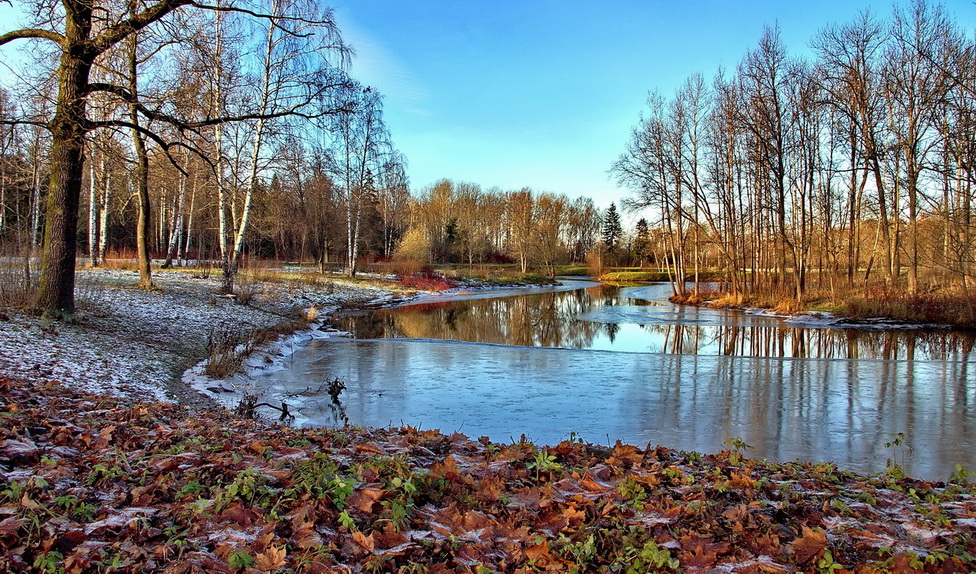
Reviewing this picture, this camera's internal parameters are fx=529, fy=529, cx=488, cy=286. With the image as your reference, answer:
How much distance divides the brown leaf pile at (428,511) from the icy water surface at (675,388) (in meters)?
2.10

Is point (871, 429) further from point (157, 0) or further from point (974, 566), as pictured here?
point (157, 0)

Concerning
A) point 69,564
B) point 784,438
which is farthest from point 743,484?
point 69,564

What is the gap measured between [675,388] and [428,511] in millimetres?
6887

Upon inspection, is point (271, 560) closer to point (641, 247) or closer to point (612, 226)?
point (641, 247)

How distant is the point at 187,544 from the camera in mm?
2699

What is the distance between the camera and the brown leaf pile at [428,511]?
8.88ft

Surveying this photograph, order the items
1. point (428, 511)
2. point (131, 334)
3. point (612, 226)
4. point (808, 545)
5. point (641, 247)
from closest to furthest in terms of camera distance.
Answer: point (808, 545) → point (428, 511) → point (131, 334) → point (641, 247) → point (612, 226)

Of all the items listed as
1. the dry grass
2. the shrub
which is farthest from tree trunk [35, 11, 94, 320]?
the shrub

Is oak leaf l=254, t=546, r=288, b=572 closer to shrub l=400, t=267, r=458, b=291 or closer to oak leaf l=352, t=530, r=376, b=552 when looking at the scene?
oak leaf l=352, t=530, r=376, b=552

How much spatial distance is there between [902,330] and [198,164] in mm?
24070

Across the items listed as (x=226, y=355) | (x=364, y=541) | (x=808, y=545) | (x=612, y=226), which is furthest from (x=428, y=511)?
(x=612, y=226)

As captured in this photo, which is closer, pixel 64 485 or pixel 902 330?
pixel 64 485

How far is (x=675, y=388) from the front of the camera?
916cm

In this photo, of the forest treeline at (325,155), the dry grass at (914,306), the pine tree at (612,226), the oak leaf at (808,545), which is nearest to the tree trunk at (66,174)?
the forest treeline at (325,155)
